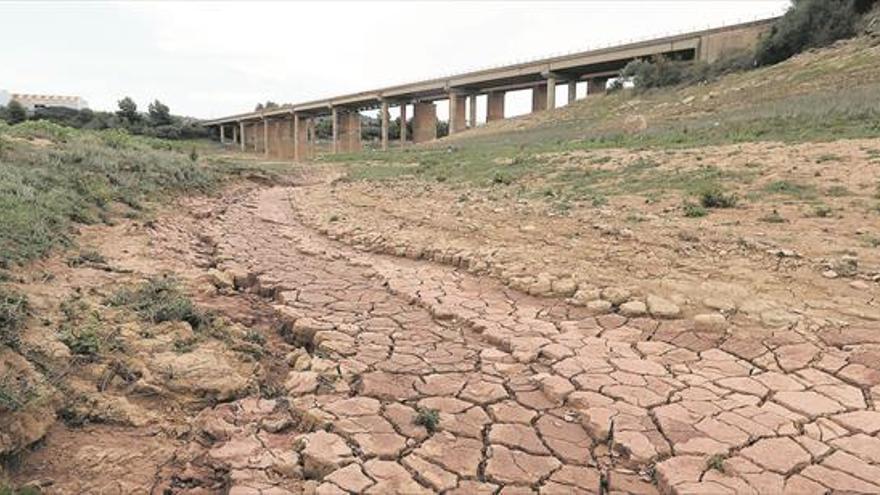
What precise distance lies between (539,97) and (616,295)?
41343 mm

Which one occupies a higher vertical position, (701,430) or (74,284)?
(74,284)

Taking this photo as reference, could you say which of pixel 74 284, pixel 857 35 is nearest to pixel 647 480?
pixel 74 284

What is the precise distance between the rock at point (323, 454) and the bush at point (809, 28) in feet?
104

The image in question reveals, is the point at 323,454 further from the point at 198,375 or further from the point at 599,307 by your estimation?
the point at 599,307

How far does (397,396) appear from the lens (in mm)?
3945

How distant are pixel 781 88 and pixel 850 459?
894 inches

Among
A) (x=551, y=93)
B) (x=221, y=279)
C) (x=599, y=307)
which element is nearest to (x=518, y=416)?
(x=599, y=307)

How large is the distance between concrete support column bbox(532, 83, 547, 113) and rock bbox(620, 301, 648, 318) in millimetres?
40233

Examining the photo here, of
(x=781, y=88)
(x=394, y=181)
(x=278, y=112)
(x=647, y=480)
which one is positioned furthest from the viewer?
(x=278, y=112)

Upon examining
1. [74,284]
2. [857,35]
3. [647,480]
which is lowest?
[647,480]

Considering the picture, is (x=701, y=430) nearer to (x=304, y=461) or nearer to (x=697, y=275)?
(x=304, y=461)

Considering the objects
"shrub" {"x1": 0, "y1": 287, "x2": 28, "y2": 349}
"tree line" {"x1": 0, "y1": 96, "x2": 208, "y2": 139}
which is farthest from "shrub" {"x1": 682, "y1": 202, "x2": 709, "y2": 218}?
"tree line" {"x1": 0, "y1": 96, "x2": 208, "y2": 139}

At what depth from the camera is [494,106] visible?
159 ft

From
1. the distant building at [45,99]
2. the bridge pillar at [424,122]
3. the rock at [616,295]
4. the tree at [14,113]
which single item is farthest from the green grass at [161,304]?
the distant building at [45,99]
